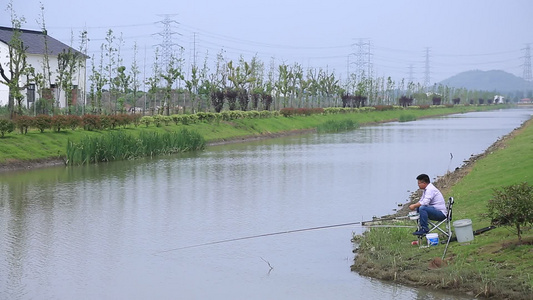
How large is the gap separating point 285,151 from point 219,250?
23298mm

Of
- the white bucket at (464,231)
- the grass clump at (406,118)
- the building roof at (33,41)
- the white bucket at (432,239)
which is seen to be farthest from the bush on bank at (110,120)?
the grass clump at (406,118)

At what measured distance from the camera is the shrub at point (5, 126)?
27.6 meters

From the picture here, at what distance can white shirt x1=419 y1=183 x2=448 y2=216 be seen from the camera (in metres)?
11.8

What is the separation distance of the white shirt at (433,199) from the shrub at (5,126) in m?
20.0

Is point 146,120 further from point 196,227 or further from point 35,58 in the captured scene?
point 196,227

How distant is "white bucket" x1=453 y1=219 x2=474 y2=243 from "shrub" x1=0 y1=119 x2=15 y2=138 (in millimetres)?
20788

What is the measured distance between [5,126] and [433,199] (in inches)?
793

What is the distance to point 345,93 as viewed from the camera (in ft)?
294

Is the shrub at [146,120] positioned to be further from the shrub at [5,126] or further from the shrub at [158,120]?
the shrub at [5,126]

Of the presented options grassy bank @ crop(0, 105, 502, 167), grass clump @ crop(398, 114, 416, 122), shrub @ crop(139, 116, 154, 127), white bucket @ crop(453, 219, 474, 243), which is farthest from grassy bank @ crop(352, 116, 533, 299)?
grass clump @ crop(398, 114, 416, 122)

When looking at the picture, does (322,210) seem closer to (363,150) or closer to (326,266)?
(326,266)

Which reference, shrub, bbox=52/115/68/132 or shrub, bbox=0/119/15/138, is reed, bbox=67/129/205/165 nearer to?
shrub, bbox=52/115/68/132

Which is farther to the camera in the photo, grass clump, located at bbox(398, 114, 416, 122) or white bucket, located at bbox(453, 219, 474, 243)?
grass clump, located at bbox(398, 114, 416, 122)

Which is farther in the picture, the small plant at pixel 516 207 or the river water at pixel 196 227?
the river water at pixel 196 227
